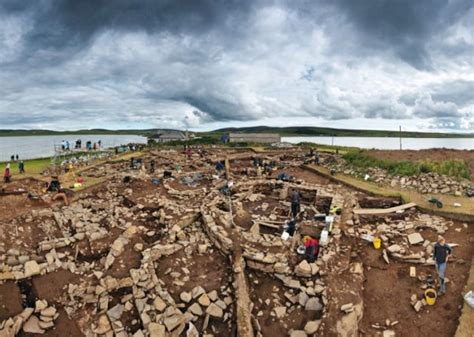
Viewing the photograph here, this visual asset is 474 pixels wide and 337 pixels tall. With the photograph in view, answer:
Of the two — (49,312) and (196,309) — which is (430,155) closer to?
(196,309)

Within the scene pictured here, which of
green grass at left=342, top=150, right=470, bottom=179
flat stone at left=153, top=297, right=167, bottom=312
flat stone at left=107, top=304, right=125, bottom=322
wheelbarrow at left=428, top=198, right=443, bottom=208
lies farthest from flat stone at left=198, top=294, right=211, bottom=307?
green grass at left=342, top=150, right=470, bottom=179

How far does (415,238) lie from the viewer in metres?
10.9

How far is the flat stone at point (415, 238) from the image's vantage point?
10734 millimetres

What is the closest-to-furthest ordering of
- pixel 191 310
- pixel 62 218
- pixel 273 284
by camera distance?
1. pixel 191 310
2. pixel 273 284
3. pixel 62 218

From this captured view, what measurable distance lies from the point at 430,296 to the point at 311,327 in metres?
3.51

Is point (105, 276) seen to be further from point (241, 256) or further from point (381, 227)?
point (381, 227)

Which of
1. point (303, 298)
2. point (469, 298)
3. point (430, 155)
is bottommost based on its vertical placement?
point (303, 298)

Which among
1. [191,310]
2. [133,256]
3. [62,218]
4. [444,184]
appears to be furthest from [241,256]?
[444,184]

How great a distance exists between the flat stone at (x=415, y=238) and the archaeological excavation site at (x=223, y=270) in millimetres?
32

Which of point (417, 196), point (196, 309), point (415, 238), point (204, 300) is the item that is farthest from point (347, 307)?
point (417, 196)

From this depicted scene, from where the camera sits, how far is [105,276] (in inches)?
375

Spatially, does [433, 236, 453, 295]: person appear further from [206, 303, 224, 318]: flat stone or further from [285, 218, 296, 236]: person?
[206, 303, 224, 318]: flat stone

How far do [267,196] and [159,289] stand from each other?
11.3m

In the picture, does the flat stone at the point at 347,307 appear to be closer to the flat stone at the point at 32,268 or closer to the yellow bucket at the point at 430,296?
the yellow bucket at the point at 430,296
